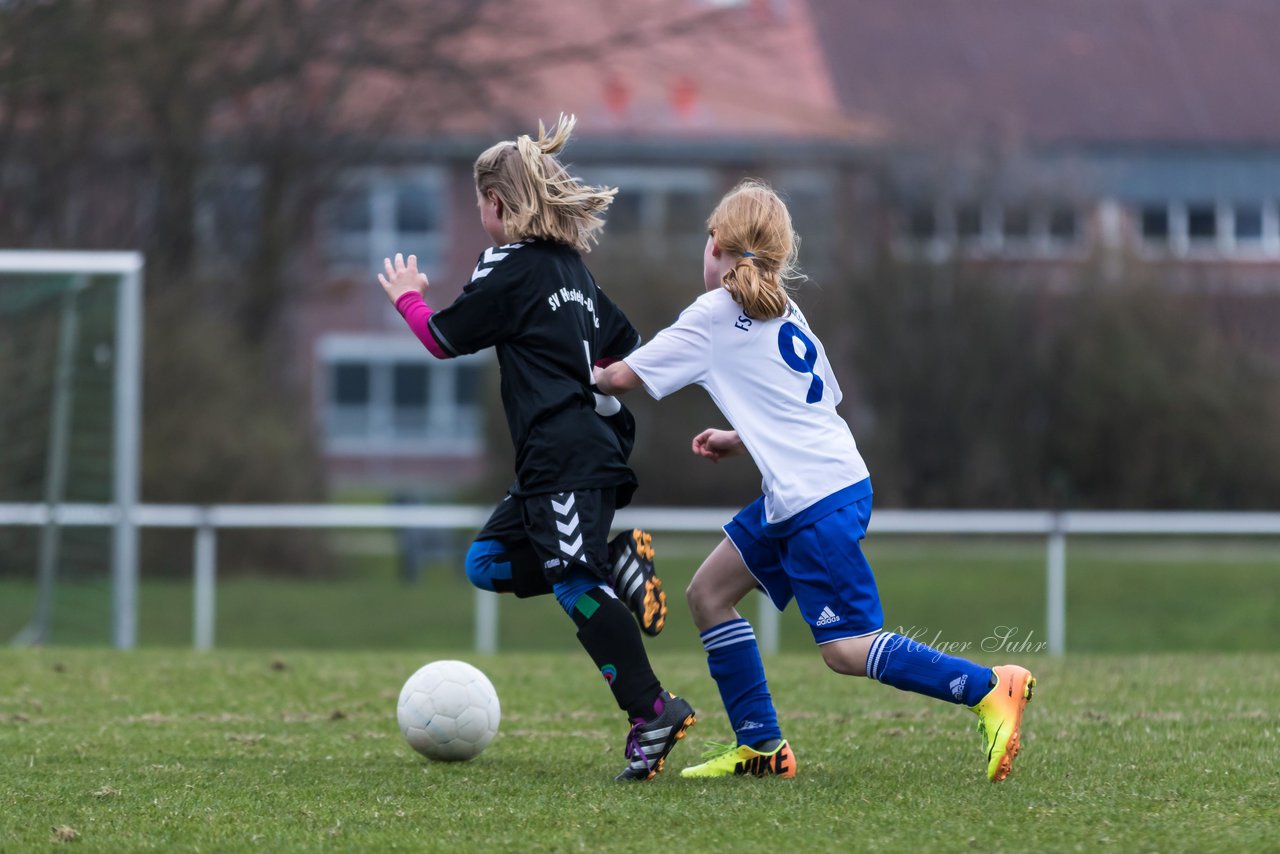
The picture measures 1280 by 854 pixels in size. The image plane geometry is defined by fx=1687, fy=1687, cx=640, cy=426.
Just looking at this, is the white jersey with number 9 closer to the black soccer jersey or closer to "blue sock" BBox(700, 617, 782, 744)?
the black soccer jersey

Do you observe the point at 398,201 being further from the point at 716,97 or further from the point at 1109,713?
the point at 1109,713

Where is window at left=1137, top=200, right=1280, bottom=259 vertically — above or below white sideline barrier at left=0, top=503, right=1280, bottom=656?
above

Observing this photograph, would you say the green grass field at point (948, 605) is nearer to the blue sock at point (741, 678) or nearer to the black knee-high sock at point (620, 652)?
the blue sock at point (741, 678)

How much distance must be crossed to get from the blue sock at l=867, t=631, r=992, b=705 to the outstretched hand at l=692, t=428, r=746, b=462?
0.76m

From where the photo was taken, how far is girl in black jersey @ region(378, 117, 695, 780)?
4980mm

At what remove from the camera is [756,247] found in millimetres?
5004

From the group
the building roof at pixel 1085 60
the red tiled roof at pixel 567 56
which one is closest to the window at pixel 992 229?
the red tiled roof at pixel 567 56

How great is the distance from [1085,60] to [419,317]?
32835 mm

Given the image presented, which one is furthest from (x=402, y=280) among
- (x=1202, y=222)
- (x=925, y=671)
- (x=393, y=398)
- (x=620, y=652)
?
(x=393, y=398)

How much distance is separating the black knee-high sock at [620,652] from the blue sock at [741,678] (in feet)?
0.89

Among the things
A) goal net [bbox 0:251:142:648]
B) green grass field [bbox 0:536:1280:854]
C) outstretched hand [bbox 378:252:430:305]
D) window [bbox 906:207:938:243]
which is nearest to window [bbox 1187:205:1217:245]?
window [bbox 906:207:938:243]

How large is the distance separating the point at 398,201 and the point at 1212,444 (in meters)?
21.1

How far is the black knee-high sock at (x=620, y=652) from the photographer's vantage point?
4996 mm

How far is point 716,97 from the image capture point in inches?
1241
